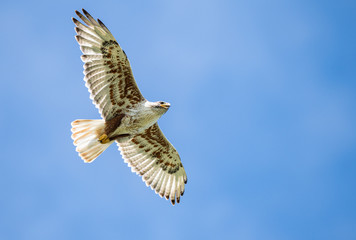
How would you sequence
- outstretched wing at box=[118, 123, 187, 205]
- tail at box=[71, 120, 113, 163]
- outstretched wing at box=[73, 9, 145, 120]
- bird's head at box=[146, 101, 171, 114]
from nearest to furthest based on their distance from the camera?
outstretched wing at box=[73, 9, 145, 120]
bird's head at box=[146, 101, 171, 114]
tail at box=[71, 120, 113, 163]
outstretched wing at box=[118, 123, 187, 205]

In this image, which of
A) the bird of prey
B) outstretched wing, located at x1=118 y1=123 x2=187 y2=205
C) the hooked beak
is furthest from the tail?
the hooked beak

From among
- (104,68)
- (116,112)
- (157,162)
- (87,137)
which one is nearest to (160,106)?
(116,112)

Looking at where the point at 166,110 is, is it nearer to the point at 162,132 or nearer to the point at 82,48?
the point at 162,132

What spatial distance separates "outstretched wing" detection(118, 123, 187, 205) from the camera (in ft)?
39.5

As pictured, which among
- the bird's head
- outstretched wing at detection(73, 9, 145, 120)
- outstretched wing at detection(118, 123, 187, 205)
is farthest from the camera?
outstretched wing at detection(118, 123, 187, 205)

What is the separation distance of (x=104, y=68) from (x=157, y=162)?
9.32 ft

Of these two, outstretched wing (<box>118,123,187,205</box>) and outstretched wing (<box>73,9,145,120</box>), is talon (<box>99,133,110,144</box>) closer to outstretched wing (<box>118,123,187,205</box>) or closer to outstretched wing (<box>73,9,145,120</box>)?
outstretched wing (<box>73,9,145,120</box>)

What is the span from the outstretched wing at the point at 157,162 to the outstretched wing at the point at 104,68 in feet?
4.29

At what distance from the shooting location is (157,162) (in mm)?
12297

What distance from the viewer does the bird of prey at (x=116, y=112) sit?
34.2 ft

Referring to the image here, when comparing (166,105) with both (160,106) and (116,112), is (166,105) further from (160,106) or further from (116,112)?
(116,112)

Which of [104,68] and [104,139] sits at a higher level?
[104,68]

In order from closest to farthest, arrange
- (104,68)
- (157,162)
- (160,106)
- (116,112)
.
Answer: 1. (104,68)
2. (160,106)
3. (116,112)
4. (157,162)

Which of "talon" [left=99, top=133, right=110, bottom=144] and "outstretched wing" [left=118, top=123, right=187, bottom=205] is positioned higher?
"outstretched wing" [left=118, top=123, right=187, bottom=205]
